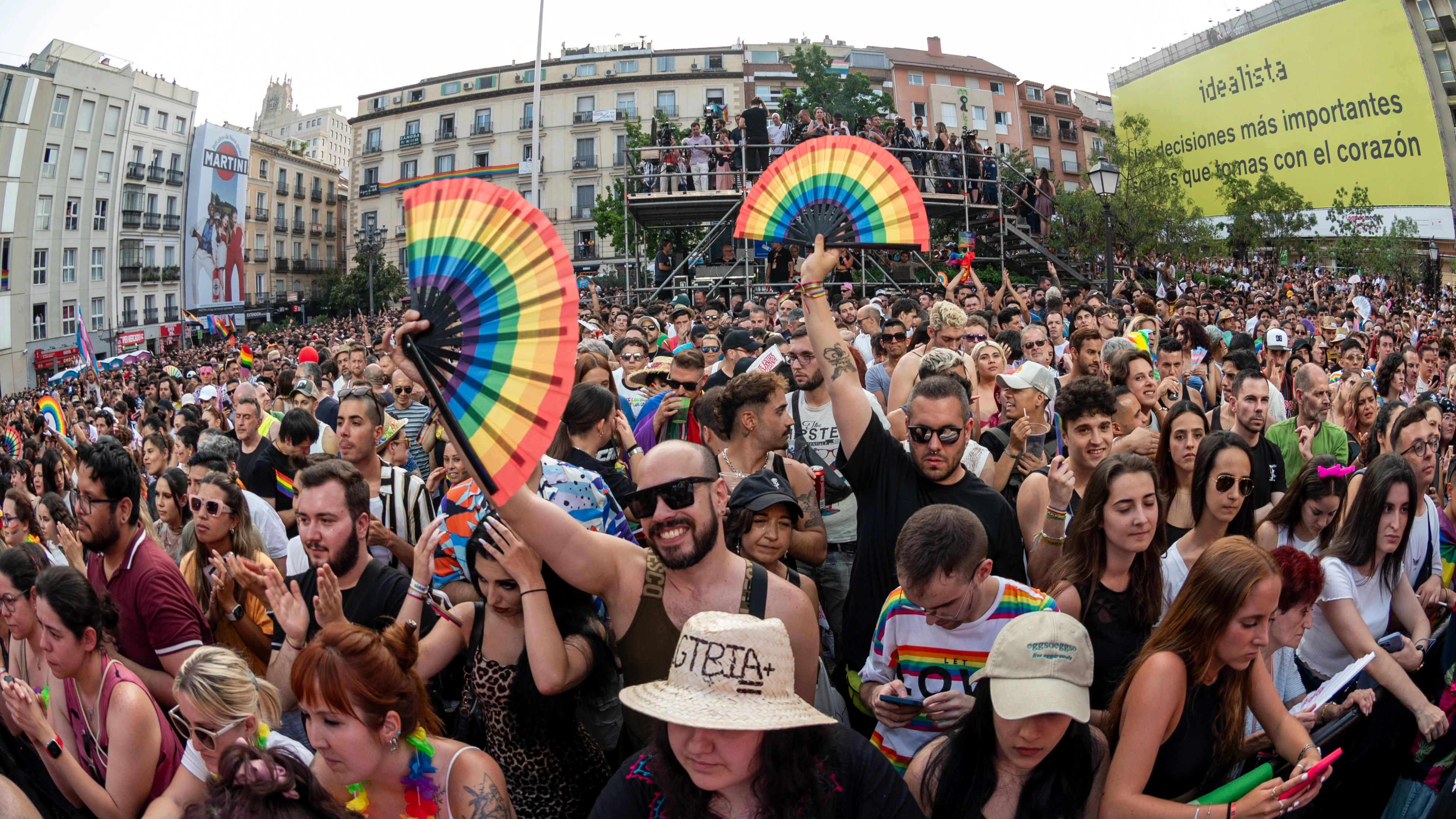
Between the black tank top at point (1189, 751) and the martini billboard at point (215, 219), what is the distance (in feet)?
214

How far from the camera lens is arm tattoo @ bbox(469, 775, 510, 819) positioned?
8.46ft

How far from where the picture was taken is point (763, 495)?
Result: 3.79 m

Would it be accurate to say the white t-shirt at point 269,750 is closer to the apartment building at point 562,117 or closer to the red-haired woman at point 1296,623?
the red-haired woman at point 1296,623

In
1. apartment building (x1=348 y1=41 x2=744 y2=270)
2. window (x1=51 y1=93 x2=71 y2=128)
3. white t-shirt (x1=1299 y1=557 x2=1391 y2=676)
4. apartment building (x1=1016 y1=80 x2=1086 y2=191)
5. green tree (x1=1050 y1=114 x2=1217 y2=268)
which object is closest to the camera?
white t-shirt (x1=1299 y1=557 x2=1391 y2=676)

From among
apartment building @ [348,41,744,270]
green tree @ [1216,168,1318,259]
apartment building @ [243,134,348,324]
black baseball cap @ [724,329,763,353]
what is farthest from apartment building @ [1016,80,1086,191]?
black baseball cap @ [724,329,763,353]

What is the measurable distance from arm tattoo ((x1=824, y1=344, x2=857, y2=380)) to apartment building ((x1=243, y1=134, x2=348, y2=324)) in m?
66.3

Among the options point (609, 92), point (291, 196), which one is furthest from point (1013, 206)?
point (291, 196)

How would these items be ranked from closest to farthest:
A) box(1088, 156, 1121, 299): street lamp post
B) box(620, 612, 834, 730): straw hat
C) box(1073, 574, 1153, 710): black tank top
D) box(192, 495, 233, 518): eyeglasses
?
box(620, 612, 834, 730): straw hat, box(1073, 574, 1153, 710): black tank top, box(192, 495, 233, 518): eyeglasses, box(1088, 156, 1121, 299): street lamp post

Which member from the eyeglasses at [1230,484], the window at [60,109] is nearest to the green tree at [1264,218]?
the eyeglasses at [1230,484]

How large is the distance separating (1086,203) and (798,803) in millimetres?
→ 26262

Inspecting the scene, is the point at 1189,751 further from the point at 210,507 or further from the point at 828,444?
the point at 210,507

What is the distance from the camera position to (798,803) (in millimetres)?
2146

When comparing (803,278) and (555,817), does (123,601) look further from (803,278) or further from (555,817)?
(803,278)

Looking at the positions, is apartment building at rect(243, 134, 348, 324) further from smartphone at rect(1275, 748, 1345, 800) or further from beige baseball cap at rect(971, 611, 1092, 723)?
smartphone at rect(1275, 748, 1345, 800)
